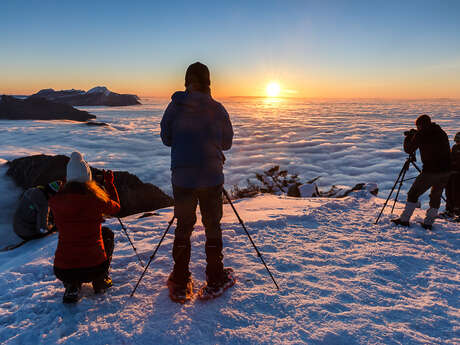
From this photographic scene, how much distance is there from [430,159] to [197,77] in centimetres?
484

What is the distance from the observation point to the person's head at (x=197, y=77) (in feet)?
8.32

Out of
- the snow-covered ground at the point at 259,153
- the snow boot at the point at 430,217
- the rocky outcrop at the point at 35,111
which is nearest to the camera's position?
the snow boot at the point at 430,217

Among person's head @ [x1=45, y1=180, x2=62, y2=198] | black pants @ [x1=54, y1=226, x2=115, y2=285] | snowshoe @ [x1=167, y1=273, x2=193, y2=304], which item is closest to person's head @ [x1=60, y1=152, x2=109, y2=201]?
person's head @ [x1=45, y1=180, x2=62, y2=198]

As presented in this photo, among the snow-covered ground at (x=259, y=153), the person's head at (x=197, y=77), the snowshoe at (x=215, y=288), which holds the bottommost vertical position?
the snow-covered ground at (x=259, y=153)

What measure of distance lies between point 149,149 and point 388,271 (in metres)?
41.8

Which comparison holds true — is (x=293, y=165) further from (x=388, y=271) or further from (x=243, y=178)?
(x=388, y=271)

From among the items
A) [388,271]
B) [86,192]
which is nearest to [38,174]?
[86,192]

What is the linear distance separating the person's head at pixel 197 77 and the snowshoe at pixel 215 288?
2.06m

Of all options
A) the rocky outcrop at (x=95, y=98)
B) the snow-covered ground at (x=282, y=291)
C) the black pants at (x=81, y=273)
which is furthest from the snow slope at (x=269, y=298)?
the rocky outcrop at (x=95, y=98)

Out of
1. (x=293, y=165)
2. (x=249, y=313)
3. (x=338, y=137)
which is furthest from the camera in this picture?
(x=338, y=137)

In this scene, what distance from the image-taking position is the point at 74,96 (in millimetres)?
149375

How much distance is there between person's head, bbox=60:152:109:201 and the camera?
2230mm

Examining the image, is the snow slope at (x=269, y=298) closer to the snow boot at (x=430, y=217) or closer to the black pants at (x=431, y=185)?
the snow boot at (x=430, y=217)

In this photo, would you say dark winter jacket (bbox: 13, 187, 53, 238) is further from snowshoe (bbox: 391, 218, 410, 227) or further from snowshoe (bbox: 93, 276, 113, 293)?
snowshoe (bbox: 391, 218, 410, 227)
